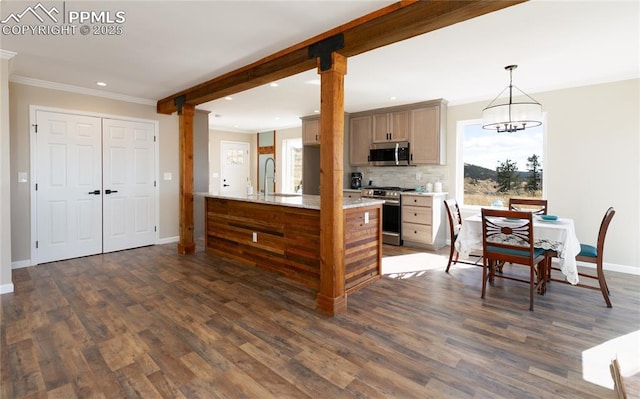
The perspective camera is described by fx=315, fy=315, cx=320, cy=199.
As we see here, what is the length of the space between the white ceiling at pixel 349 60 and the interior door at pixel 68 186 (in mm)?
641

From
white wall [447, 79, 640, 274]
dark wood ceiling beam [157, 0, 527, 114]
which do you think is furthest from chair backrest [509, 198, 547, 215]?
dark wood ceiling beam [157, 0, 527, 114]

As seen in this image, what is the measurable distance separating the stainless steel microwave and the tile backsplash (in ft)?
1.27

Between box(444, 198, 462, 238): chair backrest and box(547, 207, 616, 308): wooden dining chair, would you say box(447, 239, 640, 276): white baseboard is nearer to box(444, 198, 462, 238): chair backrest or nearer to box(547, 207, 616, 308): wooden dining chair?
box(547, 207, 616, 308): wooden dining chair

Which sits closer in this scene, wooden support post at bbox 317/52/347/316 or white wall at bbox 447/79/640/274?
wooden support post at bbox 317/52/347/316

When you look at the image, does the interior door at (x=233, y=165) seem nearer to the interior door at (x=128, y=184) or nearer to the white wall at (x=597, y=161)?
the interior door at (x=128, y=184)

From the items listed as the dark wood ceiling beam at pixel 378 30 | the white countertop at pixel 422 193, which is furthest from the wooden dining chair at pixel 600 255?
the dark wood ceiling beam at pixel 378 30


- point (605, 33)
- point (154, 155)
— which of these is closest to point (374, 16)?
point (605, 33)

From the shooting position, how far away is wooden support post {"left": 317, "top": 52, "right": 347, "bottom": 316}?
2844 millimetres

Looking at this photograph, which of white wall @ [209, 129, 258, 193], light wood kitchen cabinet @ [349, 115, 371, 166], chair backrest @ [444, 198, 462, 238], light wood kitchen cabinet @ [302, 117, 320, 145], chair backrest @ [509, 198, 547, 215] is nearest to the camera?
chair backrest @ [444, 198, 462, 238]

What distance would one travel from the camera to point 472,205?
548 cm

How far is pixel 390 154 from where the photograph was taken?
5.90 metres

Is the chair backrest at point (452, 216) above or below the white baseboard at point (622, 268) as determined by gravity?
above

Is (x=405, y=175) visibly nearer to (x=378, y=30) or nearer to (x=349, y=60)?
(x=349, y=60)

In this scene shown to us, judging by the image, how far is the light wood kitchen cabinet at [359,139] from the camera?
6270mm
